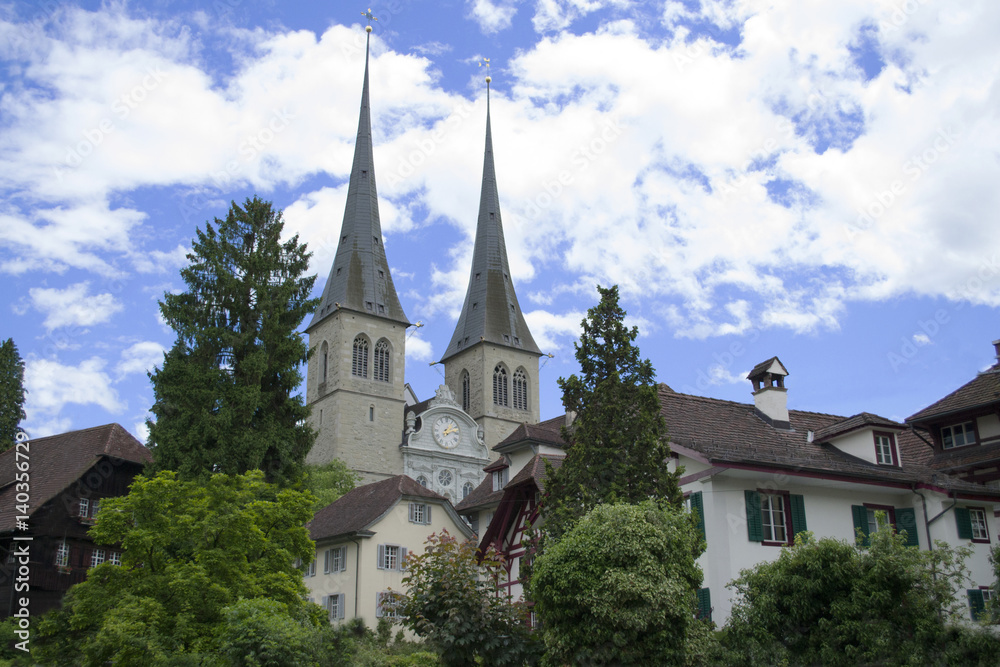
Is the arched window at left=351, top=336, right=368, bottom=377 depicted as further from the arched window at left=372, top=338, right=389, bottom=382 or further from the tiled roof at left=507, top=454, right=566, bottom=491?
the tiled roof at left=507, top=454, right=566, bottom=491

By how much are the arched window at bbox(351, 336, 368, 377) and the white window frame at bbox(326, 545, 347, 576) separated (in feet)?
150

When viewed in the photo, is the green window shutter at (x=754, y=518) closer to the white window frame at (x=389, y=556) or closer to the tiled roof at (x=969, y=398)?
the tiled roof at (x=969, y=398)

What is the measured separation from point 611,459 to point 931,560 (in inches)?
223

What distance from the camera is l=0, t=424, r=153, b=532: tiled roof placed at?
3034 cm

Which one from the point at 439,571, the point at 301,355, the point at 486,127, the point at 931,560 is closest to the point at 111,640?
the point at 439,571

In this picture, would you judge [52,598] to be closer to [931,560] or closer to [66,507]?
[66,507]

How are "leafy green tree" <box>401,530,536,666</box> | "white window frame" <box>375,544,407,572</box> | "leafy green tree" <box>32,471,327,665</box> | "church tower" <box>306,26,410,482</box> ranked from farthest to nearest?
"church tower" <box>306,26,410,482</box>
"white window frame" <box>375,544,407,572</box>
"leafy green tree" <box>32,471,327,665</box>
"leafy green tree" <box>401,530,536,666</box>

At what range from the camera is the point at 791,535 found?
22.1m

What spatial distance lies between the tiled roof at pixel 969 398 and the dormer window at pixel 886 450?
4134 mm

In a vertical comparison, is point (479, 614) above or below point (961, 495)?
below

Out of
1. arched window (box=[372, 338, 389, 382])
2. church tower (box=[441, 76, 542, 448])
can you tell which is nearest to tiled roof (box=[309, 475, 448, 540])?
arched window (box=[372, 338, 389, 382])

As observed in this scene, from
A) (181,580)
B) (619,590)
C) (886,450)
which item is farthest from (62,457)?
(886,450)

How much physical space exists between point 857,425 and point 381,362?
61780 millimetres

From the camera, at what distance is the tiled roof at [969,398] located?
92.5ft
